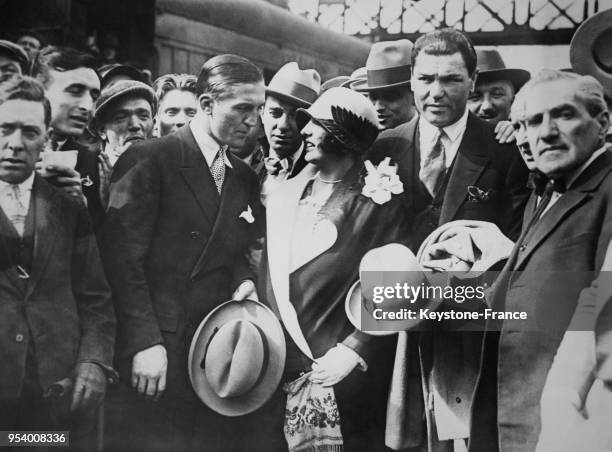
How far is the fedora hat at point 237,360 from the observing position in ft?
16.9

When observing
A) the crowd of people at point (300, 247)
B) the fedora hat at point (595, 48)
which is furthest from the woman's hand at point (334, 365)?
the fedora hat at point (595, 48)

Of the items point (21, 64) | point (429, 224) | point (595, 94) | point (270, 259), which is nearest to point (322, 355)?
point (270, 259)

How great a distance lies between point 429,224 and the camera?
201 inches

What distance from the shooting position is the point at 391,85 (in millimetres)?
5262

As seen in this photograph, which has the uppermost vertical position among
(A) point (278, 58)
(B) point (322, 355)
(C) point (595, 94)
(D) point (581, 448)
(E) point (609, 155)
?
(A) point (278, 58)

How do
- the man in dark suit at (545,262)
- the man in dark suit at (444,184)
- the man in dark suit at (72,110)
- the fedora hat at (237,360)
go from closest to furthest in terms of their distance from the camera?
1. the man in dark suit at (545,262)
2. the man in dark suit at (444,184)
3. the fedora hat at (237,360)
4. the man in dark suit at (72,110)

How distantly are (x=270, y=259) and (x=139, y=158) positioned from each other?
37.8 inches

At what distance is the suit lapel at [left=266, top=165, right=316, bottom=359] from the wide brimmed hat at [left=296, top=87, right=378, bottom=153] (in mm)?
273

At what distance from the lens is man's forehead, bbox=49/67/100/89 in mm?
5410

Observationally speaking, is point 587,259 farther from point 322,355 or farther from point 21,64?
point 21,64

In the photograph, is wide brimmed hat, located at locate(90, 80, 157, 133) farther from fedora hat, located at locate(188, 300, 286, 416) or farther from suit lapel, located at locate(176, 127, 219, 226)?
fedora hat, located at locate(188, 300, 286, 416)

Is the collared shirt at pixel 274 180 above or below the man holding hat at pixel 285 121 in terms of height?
below

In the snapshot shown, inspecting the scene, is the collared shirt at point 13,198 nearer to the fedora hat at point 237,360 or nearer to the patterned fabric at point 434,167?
the fedora hat at point 237,360

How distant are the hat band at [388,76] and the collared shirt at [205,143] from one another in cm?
94
